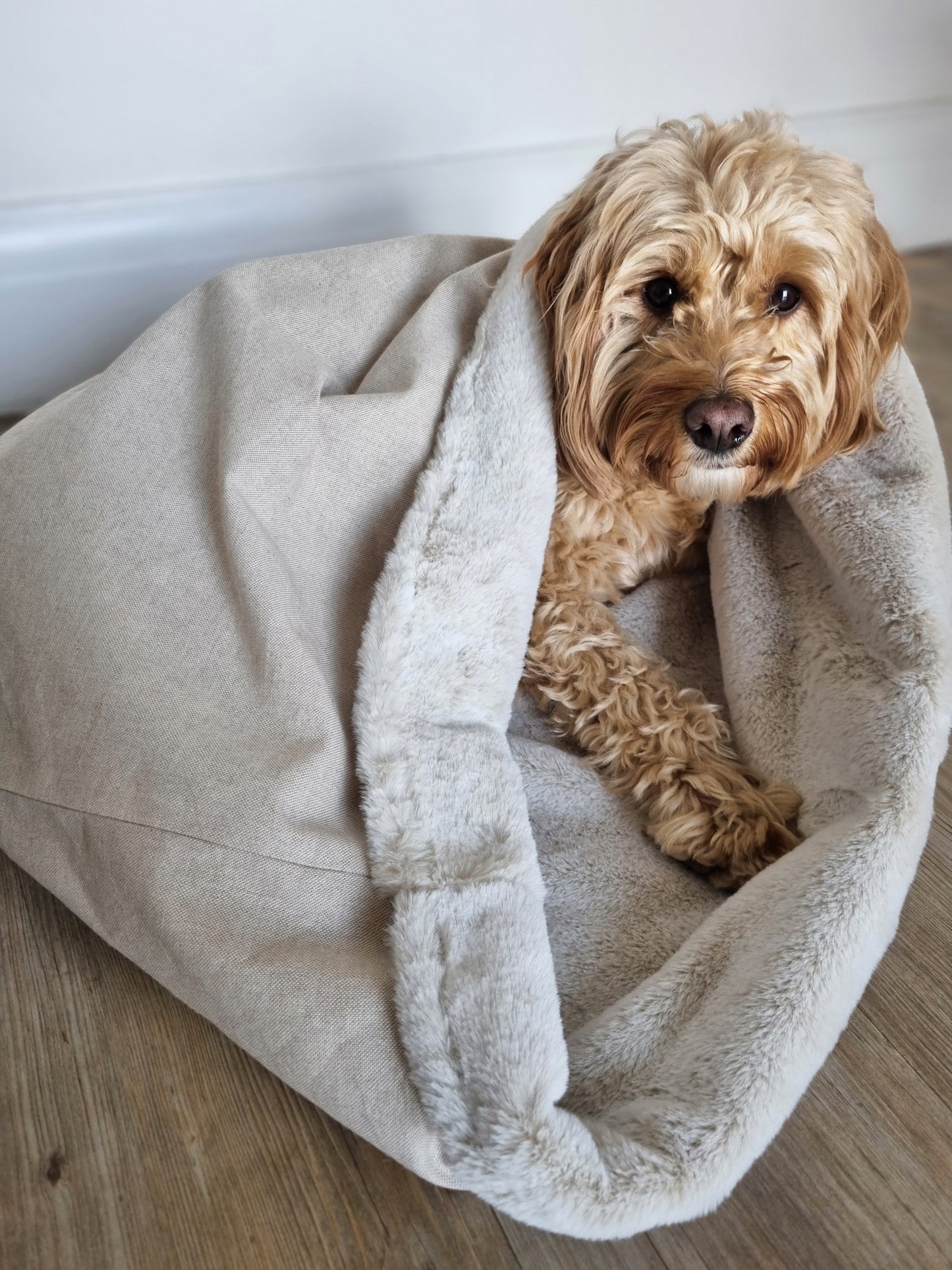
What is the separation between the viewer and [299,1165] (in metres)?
1.17

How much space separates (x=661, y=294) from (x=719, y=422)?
9.2 inches

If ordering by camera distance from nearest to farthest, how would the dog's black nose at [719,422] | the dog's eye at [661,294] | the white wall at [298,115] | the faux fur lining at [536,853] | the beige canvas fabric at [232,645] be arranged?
the faux fur lining at [536,853] → the beige canvas fabric at [232,645] → the dog's black nose at [719,422] → the dog's eye at [661,294] → the white wall at [298,115]

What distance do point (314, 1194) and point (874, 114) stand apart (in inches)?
123

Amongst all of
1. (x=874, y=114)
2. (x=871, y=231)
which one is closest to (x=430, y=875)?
(x=871, y=231)

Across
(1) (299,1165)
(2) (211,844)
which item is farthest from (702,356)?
(1) (299,1165)

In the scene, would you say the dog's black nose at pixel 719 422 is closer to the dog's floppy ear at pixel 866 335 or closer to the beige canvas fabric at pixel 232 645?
the dog's floppy ear at pixel 866 335

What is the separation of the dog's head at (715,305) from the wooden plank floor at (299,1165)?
0.70 metres

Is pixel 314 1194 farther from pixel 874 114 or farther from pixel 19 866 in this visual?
pixel 874 114

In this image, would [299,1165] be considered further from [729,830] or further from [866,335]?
[866,335]

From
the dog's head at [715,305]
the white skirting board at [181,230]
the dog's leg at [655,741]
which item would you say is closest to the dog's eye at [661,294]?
the dog's head at [715,305]

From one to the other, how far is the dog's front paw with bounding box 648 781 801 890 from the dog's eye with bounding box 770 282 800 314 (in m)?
0.66

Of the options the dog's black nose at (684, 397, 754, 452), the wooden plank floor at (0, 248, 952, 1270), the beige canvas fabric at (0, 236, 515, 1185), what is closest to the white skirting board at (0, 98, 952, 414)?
the beige canvas fabric at (0, 236, 515, 1185)

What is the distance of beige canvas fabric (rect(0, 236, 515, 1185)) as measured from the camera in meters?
1.20

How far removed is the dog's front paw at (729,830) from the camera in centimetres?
144
